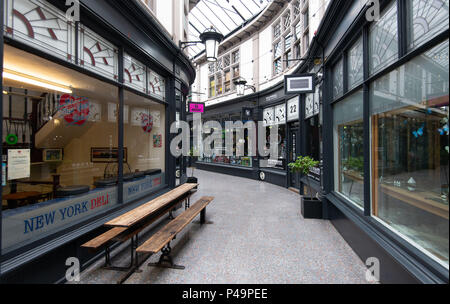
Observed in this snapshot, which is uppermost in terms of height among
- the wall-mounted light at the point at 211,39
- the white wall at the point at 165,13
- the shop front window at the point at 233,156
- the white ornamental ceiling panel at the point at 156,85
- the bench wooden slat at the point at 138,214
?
the white wall at the point at 165,13

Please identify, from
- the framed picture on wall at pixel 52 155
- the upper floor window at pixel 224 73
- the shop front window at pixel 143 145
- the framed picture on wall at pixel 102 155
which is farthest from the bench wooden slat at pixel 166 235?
the upper floor window at pixel 224 73

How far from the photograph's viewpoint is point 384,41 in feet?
Result: 10.1

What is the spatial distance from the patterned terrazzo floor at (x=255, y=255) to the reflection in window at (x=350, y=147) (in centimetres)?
91

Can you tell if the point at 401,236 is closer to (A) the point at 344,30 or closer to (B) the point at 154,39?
(A) the point at 344,30

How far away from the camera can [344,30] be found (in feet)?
14.0

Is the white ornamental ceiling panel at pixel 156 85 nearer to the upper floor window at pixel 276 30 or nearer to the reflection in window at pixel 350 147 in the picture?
the reflection in window at pixel 350 147

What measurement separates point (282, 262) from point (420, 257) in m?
1.66

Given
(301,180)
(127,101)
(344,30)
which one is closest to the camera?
(344,30)

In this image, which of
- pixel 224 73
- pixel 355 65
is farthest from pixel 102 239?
pixel 224 73

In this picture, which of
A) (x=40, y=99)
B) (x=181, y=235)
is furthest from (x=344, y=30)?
(x=40, y=99)

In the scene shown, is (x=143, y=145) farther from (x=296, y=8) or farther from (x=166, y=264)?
(x=296, y=8)

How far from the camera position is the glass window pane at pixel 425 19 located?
6.80ft

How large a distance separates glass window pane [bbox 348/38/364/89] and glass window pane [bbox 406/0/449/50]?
1.27 m
